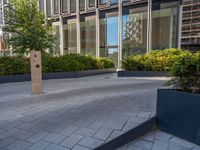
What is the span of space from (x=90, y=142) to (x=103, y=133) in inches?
12.7

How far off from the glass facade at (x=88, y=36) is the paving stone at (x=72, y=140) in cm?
1610

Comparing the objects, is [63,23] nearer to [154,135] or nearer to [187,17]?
[187,17]

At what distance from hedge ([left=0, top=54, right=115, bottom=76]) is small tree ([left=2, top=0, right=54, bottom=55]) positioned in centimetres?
197

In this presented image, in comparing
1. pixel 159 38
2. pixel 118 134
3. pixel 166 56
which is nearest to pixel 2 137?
pixel 118 134

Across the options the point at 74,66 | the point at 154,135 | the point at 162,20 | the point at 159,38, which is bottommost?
the point at 154,135

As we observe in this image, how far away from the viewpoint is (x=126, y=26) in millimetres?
16594

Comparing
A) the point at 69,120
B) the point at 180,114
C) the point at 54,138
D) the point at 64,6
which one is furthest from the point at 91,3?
the point at 54,138

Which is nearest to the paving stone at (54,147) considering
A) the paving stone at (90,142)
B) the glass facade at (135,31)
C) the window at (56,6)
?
the paving stone at (90,142)

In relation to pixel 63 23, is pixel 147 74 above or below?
below

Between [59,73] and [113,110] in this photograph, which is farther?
[59,73]

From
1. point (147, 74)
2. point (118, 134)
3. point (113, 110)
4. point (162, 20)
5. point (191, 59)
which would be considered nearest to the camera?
point (118, 134)

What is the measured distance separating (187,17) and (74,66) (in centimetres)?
1050

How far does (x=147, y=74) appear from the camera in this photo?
35.8 feet

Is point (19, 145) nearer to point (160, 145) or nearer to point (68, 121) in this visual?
point (68, 121)
